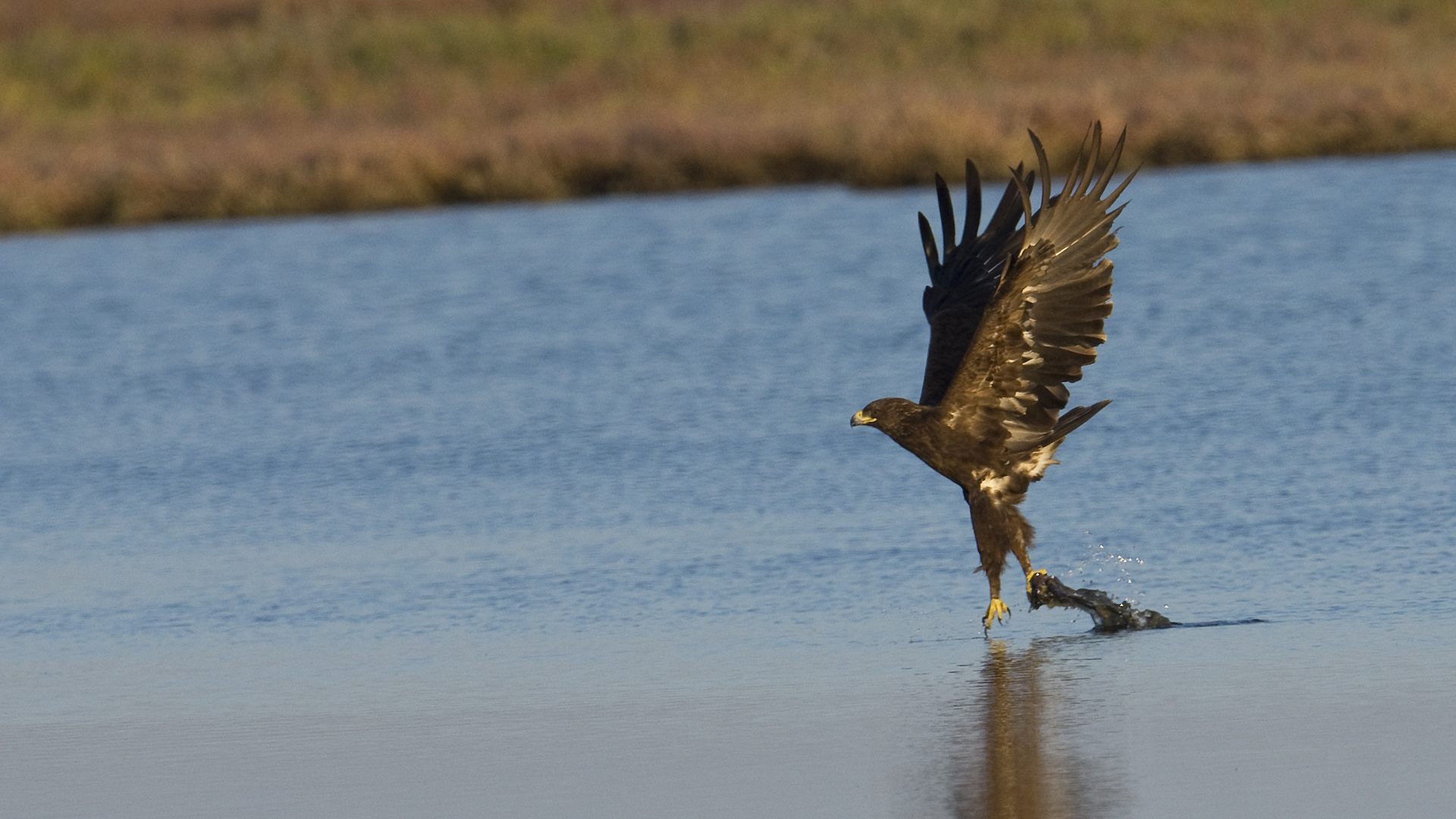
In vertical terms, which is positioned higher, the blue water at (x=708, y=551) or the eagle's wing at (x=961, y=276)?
the eagle's wing at (x=961, y=276)

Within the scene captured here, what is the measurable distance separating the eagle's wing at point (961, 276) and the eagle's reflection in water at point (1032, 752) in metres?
1.16

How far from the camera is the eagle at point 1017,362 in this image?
6.78 metres

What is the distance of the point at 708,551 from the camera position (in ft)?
25.3

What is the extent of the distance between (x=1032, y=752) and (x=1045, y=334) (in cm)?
209

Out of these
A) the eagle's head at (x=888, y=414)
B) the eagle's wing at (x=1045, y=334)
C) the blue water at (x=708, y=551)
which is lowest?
the blue water at (x=708, y=551)

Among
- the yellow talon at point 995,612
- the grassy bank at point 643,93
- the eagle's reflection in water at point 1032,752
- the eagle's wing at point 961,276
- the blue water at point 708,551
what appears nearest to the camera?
the eagle's reflection in water at point 1032,752

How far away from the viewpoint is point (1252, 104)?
71.7 ft

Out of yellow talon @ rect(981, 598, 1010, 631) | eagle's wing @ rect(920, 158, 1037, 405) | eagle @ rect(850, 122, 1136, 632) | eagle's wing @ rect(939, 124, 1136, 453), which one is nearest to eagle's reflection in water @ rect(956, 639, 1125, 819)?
yellow talon @ rect(981, 598, 1010, 631)

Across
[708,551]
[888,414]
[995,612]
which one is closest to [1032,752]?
[995,612]

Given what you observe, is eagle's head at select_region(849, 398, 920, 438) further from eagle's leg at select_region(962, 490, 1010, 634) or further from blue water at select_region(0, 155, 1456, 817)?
blue water at select_region(0, 155, 1456, 817)

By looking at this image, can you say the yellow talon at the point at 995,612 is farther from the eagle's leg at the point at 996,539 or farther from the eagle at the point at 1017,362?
the eagle at the point at 1017,362

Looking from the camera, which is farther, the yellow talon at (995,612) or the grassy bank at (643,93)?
the grassy bank at (643,93)

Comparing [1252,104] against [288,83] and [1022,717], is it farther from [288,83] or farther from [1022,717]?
[1022,717]

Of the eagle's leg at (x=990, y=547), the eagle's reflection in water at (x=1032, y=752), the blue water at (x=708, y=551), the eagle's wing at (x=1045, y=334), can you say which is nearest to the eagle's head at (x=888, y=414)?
the eagle's wing at (x=1045, y=334)
